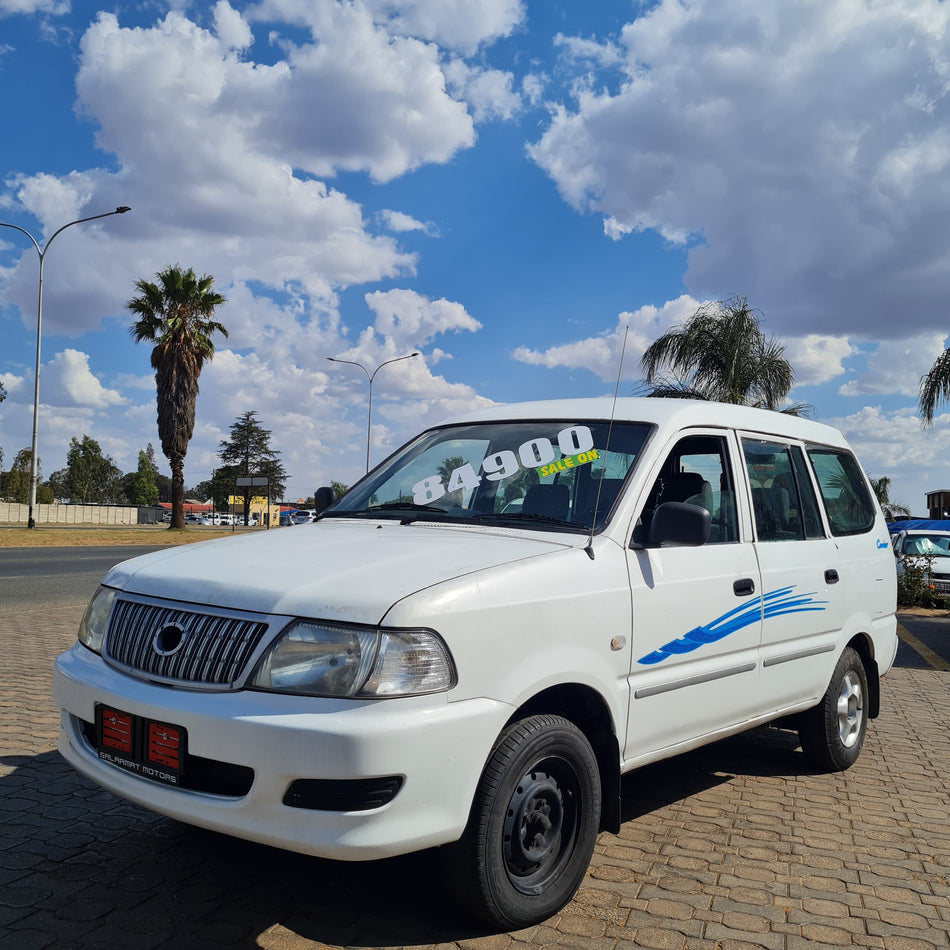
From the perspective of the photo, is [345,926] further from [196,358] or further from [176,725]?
[196,358]

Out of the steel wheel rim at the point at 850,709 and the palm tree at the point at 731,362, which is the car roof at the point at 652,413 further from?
the palm tree at the point at 731,362

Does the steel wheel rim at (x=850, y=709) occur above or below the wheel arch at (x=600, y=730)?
below

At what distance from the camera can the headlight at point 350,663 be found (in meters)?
2.76

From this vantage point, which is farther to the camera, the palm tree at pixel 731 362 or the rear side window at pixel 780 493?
the palm tree at pixel 731 362

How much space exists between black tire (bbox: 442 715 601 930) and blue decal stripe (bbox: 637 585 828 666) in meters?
0.57

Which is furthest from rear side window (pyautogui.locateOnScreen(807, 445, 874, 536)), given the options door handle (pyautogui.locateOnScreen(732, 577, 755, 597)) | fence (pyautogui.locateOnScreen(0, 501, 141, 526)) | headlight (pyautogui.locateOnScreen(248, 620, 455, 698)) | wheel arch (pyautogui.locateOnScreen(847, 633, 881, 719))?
fence (pyautogui.locateOnScreen(0, 501, 141, 526))

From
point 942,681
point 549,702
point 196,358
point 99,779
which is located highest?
point 196,358

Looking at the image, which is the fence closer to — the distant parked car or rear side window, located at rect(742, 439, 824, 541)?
the distant parked car

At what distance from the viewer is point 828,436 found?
227 inches

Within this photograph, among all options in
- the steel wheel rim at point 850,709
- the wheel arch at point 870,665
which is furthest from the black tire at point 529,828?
the wheel arch at point 870,665

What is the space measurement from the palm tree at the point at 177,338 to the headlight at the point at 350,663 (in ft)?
129

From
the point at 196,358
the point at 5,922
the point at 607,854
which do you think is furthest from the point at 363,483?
the point at 196,358

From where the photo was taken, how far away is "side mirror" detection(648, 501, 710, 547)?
3.61m

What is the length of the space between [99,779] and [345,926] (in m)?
0.97
